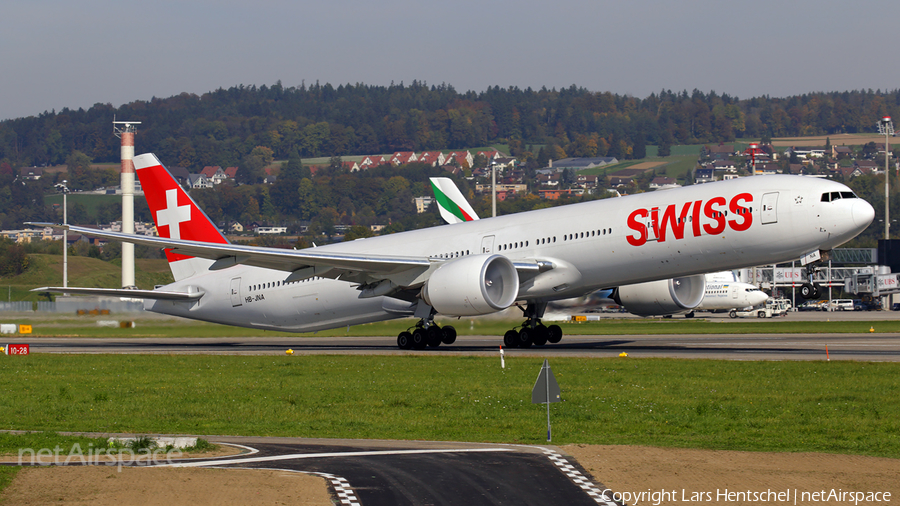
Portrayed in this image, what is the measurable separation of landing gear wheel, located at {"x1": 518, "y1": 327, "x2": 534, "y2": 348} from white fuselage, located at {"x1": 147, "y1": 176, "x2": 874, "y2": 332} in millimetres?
2224

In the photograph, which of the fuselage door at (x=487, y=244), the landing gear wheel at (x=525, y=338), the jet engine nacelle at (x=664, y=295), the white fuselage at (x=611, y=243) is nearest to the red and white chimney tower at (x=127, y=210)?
the white fuselage at (x=611, y=243)

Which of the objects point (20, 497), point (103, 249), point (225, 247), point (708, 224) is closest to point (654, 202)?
point (708, 224)

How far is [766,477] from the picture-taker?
1162cm

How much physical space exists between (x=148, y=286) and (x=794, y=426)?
10294 cm

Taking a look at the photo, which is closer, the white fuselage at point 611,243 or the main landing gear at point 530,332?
the white fuselage at point 611,243

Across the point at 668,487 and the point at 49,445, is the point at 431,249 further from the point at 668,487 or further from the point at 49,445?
the point at 668,487

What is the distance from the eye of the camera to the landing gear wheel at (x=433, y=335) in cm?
3491

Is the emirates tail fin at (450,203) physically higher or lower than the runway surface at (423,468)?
higher

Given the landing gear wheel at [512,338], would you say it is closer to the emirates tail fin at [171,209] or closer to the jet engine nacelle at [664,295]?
the jet engine nacelle at [664,295]

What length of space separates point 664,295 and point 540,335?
5298 millimetres

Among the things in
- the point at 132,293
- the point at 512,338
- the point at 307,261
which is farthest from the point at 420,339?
the point at 132,293

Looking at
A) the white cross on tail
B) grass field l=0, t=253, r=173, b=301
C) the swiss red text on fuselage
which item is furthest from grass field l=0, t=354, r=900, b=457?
grass field l=0, t=253, r=173, b=301

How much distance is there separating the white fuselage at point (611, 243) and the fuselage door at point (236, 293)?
42 millimetres

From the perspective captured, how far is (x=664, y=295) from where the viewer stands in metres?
36.9
